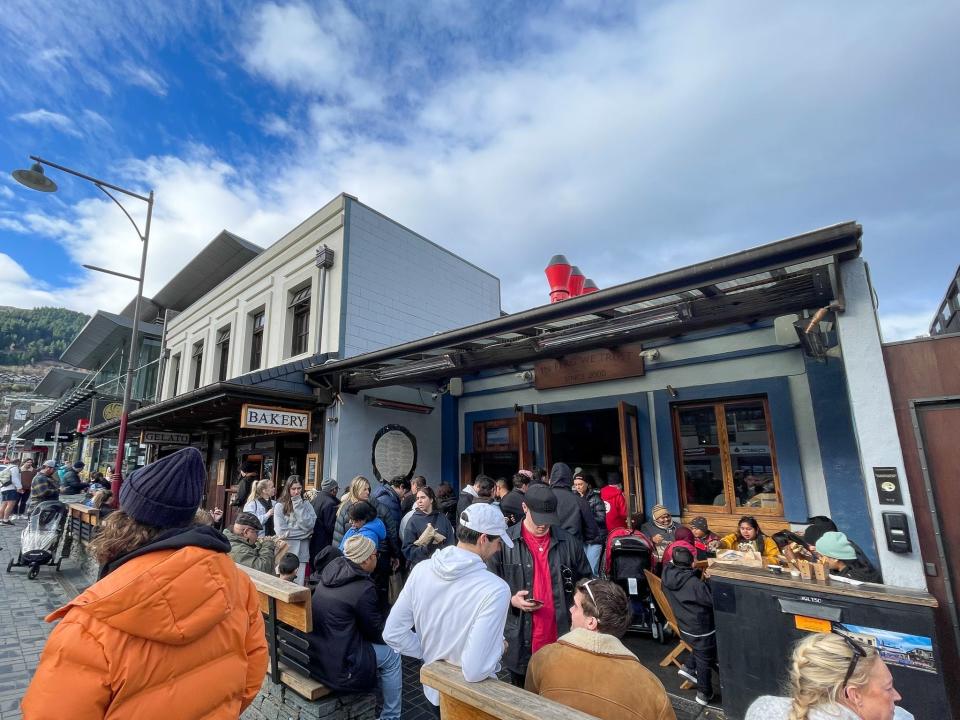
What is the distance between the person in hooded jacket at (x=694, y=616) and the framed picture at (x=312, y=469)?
653cm

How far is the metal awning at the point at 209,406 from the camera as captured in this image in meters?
7.93

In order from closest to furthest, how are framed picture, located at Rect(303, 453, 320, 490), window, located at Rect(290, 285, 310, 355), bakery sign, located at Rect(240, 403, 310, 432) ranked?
bakery sign, located at Rect(240, 403, 310, 432), framed picture, located at Rect(303, 453, 320, 490), window, located at Rect(290, 285, 310, 355)

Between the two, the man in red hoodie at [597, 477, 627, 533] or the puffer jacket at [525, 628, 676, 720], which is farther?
the man in red hoodie at [597, 477, 627, 533]

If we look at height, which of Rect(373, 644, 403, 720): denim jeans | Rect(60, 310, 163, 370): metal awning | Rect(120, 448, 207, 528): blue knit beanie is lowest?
Rect(373, 644, 403, 720): denim jeans

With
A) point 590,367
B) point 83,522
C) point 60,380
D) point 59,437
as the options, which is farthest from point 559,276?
point 60,380

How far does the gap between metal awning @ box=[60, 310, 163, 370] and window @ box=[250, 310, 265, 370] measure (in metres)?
13.0

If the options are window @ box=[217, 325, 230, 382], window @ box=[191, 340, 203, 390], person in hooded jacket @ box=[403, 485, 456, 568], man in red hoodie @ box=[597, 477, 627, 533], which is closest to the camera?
person in hooded jacket @ box=[403, 485, 456, 568]

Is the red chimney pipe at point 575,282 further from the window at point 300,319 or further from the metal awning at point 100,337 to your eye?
the metal awning at point 100,337

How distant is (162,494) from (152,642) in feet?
1.64

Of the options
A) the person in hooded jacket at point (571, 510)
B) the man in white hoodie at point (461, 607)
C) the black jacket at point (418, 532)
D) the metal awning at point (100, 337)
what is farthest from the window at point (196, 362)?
the man in white hoodie at point (461, 607)

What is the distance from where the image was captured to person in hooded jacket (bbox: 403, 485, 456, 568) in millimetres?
4781

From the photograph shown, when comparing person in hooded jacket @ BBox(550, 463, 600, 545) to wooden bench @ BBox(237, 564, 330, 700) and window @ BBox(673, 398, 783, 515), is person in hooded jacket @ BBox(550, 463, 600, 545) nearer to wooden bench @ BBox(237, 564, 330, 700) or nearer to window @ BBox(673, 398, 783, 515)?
window @ BBox(673, 398, 783, 515)

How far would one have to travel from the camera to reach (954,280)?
659 cm

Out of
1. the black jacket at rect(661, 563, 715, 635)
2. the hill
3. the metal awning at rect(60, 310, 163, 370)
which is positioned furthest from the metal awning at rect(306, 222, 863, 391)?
the hill
